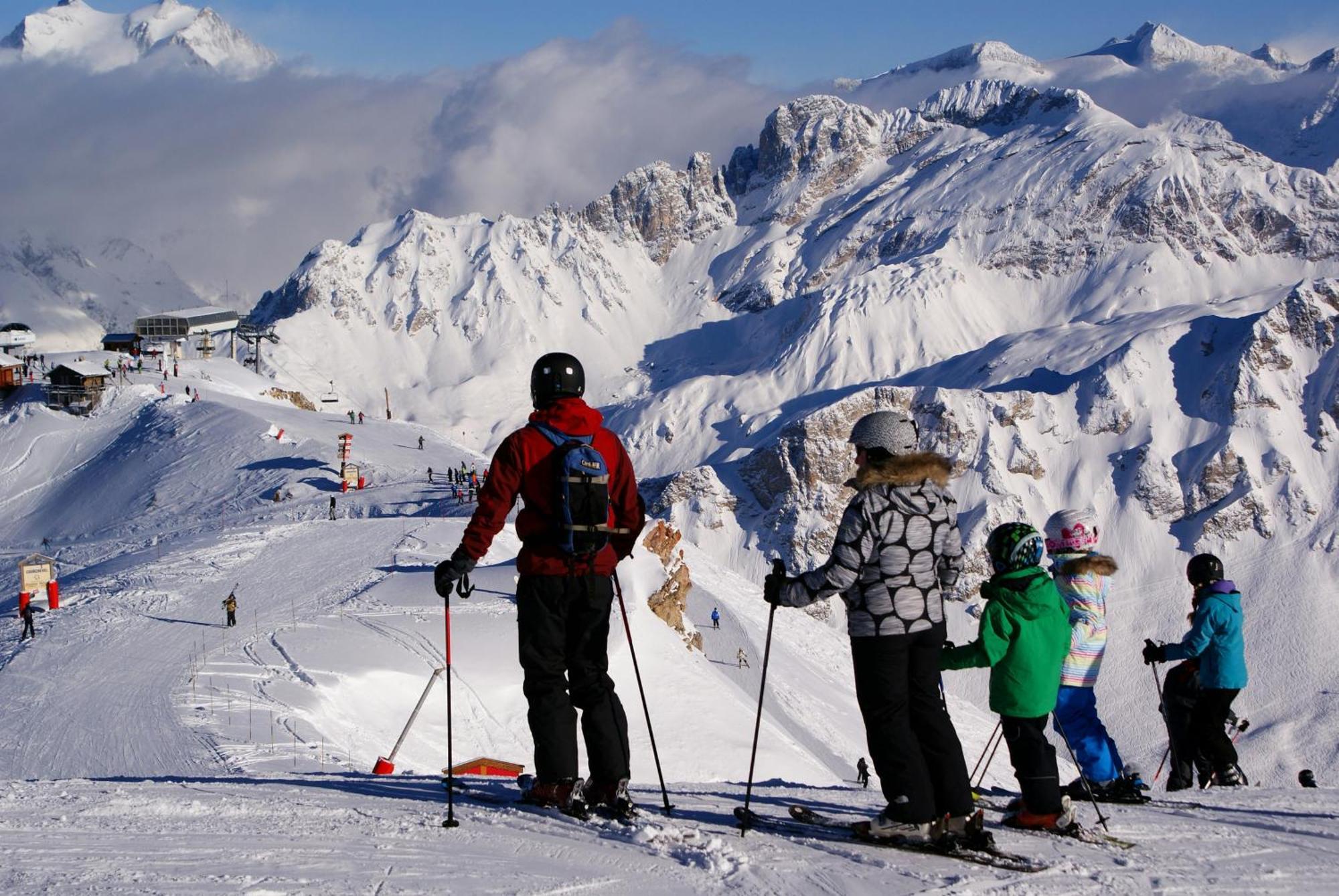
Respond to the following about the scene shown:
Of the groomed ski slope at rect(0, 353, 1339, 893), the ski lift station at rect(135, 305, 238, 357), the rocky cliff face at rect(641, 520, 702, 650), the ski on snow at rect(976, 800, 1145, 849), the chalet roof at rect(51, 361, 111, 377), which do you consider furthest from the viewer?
the ski lift station at rect(135, 305, 238, 357)

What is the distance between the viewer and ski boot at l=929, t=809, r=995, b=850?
6.44 m

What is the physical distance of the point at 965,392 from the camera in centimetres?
19125

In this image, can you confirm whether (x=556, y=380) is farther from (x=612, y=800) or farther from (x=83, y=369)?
(x=83, y=369)

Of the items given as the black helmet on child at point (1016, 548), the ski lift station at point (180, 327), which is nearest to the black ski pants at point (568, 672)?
the black helmet on child at point (1016, 548)

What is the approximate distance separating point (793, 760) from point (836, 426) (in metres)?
167

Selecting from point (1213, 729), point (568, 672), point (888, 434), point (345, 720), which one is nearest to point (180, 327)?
point (345, 720)

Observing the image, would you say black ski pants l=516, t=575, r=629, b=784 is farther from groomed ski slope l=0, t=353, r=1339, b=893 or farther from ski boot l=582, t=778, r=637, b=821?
groomed ski slope l=0, t=353, r=1339, b=893

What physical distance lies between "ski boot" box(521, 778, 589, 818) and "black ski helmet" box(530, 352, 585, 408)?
2257 mm

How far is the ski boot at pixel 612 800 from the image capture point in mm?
7137

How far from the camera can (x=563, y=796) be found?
23.9 ft

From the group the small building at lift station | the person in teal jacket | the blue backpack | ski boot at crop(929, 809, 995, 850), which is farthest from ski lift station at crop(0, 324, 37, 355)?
ski boot at crop(929, 809, 995, 850)

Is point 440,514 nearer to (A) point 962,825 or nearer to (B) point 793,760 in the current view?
(B) point 793,760

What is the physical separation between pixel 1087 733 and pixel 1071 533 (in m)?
1.47

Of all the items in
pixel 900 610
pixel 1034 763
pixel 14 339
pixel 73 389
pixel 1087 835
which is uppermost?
pixel 14 339
